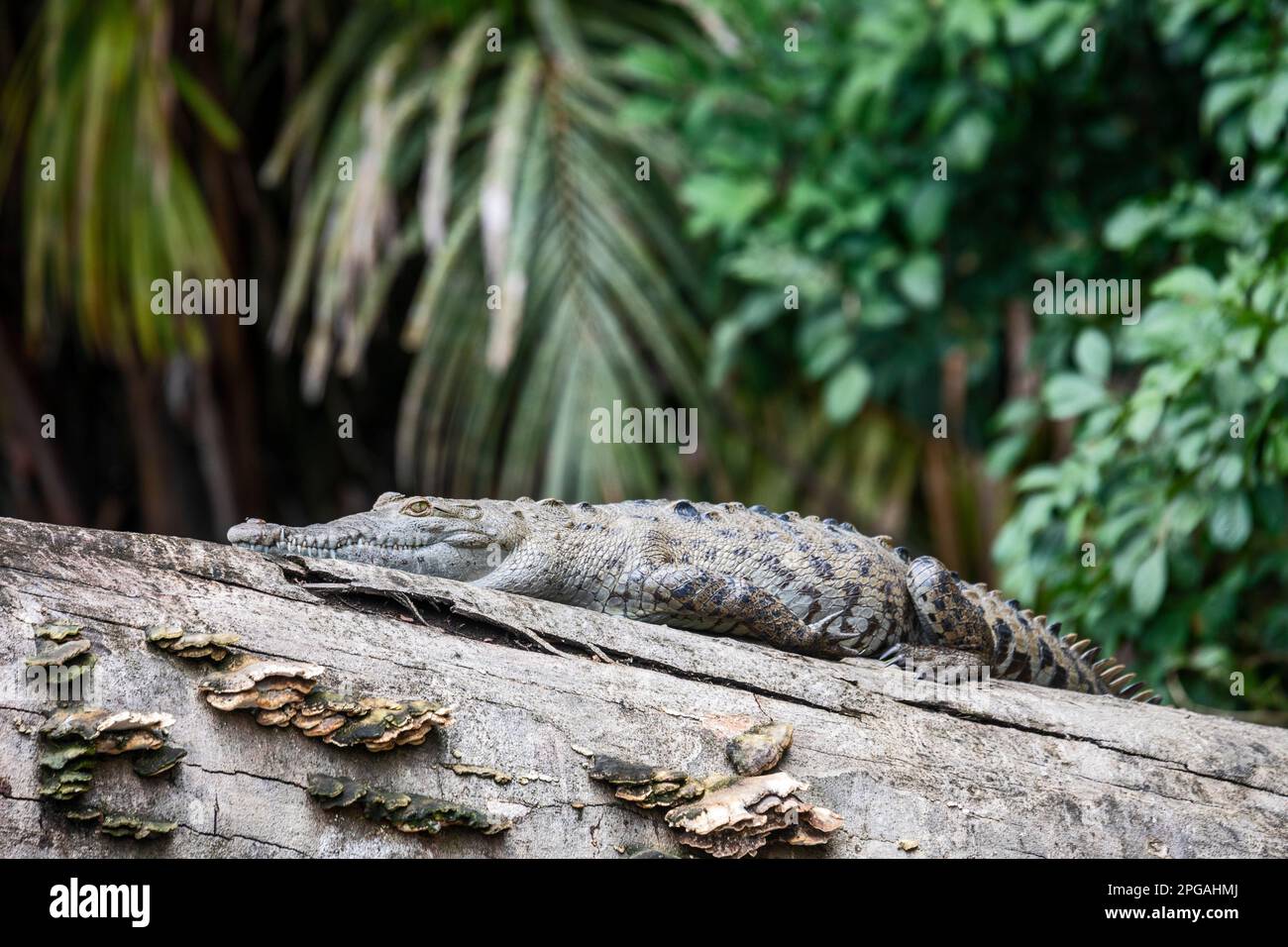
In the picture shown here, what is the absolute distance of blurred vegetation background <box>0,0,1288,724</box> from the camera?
6691 mm

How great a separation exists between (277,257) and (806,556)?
778 centimetres

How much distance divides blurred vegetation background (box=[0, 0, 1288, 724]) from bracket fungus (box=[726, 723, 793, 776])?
2.98m

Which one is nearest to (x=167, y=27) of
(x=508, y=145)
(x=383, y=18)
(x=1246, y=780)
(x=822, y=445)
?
(x=383, y=18)

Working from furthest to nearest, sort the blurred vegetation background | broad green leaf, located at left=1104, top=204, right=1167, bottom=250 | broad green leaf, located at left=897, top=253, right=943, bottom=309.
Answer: broad green leaf, located at left=897, top=253, right=943, bottom=309 < broad green leaf, located at left=1104, top=204, right=1167, bottom=250 < the blurred vegetation background

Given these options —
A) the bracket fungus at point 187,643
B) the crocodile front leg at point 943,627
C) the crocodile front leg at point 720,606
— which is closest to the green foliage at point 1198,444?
the crocodile front leg at point 943,627

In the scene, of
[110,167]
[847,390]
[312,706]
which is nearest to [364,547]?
[312,706]

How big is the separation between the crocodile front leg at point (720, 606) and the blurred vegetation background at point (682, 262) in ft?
7.70

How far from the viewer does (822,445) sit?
10258mm

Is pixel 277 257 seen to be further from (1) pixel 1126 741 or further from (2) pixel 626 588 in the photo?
(1) pixel 1126 741

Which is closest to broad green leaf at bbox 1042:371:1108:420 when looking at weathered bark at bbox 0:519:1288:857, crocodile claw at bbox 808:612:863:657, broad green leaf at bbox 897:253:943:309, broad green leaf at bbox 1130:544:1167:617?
broad green leaf at bbox 1130:544:1167:617

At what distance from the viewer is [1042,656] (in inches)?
211

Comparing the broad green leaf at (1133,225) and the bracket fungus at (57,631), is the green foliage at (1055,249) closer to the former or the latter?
the broad green leaf at (1133,225)

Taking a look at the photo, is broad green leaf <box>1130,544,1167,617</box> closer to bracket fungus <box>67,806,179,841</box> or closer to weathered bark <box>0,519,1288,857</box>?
weathered bark <box>0,519,1288,857</box>

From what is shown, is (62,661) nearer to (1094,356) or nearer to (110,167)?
(1094,356)
